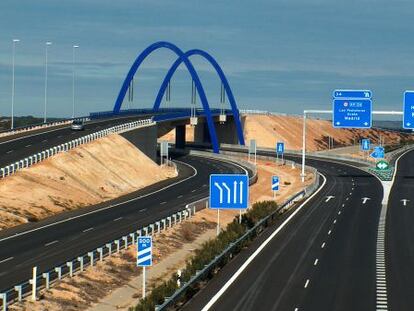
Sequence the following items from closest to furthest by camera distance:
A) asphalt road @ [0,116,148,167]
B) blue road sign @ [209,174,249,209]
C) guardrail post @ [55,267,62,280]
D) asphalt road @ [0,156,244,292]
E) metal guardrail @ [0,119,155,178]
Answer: guardrail post @ [55,267,62,280]
asphalt road @ [0,156,244,292]
blue road sign @ [209,174,249,209]
metal guardrail @ [0,119,155,178]
asphalt road @ [0,116,148,167]

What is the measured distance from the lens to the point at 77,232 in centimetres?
4388

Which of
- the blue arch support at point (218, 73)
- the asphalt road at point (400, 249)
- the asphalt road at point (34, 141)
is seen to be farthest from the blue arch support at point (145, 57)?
the asphalt road at point (400, 249)

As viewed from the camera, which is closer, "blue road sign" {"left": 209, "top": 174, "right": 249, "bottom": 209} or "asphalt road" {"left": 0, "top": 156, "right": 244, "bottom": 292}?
"asphalt road" {"left": 0, "top": 156, "right": 244, "bottom": 292}

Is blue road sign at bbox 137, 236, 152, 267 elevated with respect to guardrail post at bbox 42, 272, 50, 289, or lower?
elevated

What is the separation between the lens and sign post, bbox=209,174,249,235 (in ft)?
119

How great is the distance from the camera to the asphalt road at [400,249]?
2684cm

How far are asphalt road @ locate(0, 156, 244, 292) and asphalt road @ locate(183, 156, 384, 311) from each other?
756cm

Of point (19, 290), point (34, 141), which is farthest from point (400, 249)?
point (34, 141)

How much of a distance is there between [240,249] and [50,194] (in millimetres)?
24070

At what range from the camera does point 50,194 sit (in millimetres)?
58094

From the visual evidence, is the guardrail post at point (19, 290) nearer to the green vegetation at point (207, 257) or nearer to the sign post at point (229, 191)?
the green vegetation at point (207, 257)

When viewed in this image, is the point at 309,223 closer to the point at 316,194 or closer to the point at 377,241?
the point at 377,241

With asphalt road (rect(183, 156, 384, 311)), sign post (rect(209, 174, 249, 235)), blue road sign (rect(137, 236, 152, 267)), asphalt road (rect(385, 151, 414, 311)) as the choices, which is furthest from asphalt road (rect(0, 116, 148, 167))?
blue road sign (rect(137, 236, 152, 267))

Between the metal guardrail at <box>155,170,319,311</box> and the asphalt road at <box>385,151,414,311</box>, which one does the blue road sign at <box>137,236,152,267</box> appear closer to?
the metal guardrail at <box>155,170,319,311</box>
